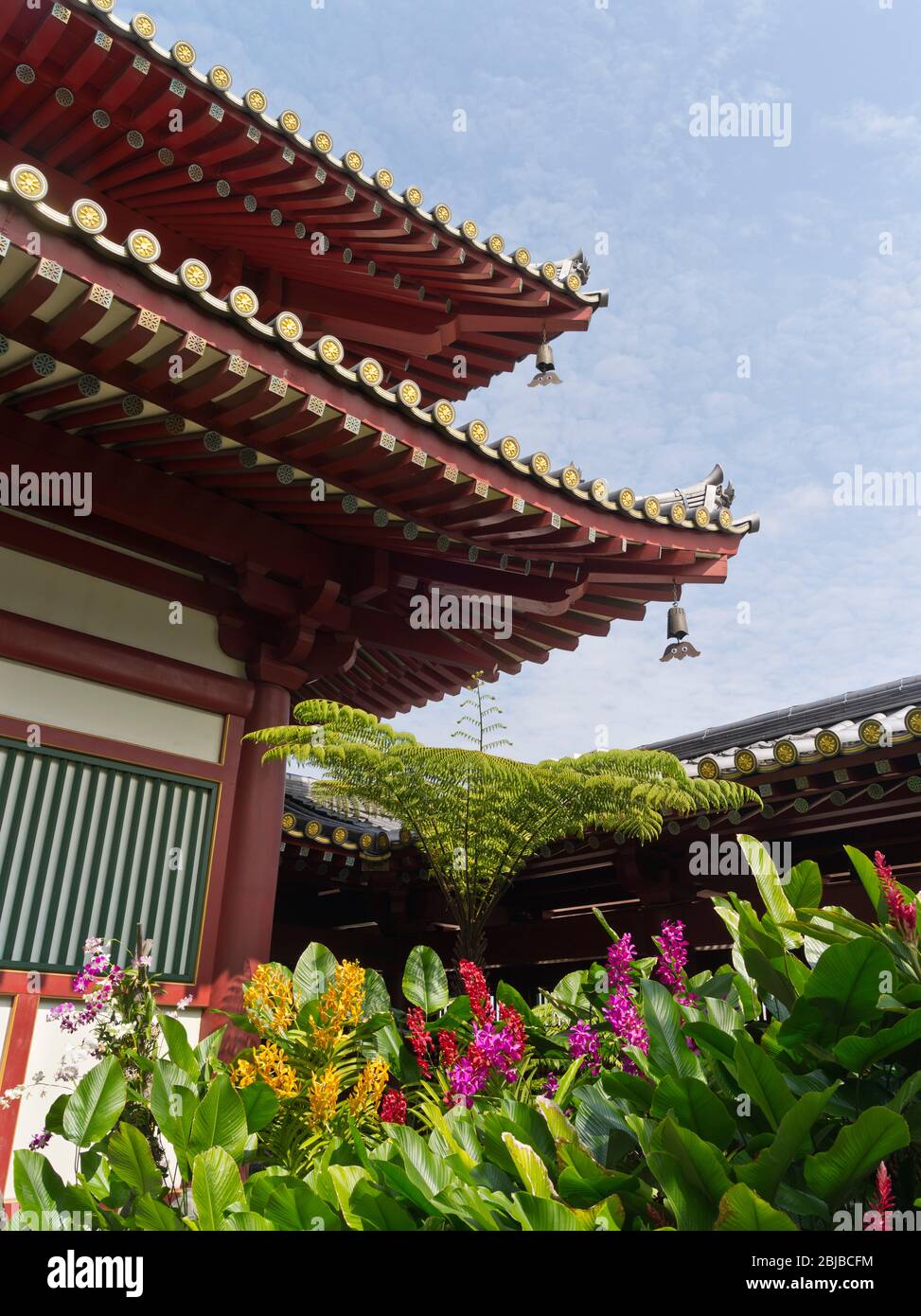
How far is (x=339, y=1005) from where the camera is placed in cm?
327

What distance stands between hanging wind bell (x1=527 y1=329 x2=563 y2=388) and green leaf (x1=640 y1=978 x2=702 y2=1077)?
6503 mm

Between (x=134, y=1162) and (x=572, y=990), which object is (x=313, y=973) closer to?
(x=572, y=990)

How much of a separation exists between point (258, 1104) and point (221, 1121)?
16 centimetres

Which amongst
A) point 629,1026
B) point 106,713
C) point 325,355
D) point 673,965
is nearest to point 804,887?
point 673,965

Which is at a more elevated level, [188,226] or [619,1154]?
[188,226]

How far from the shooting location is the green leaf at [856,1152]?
1.87 meters

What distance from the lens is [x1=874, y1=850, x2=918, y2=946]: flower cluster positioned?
7.23ft

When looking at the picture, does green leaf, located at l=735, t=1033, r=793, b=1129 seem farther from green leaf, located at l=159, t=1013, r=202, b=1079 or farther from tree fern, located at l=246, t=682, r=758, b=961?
tree fern, located at l=246, t=682, r=758, b=961

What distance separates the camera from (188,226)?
265 inches

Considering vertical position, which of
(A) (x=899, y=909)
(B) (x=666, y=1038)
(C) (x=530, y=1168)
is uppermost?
(A) (x=899, y=909)

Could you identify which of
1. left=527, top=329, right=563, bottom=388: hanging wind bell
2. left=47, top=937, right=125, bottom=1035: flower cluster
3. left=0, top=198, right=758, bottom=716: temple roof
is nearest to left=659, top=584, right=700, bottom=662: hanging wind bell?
left=0, top=198, right=758, bottom=716: temple roof
